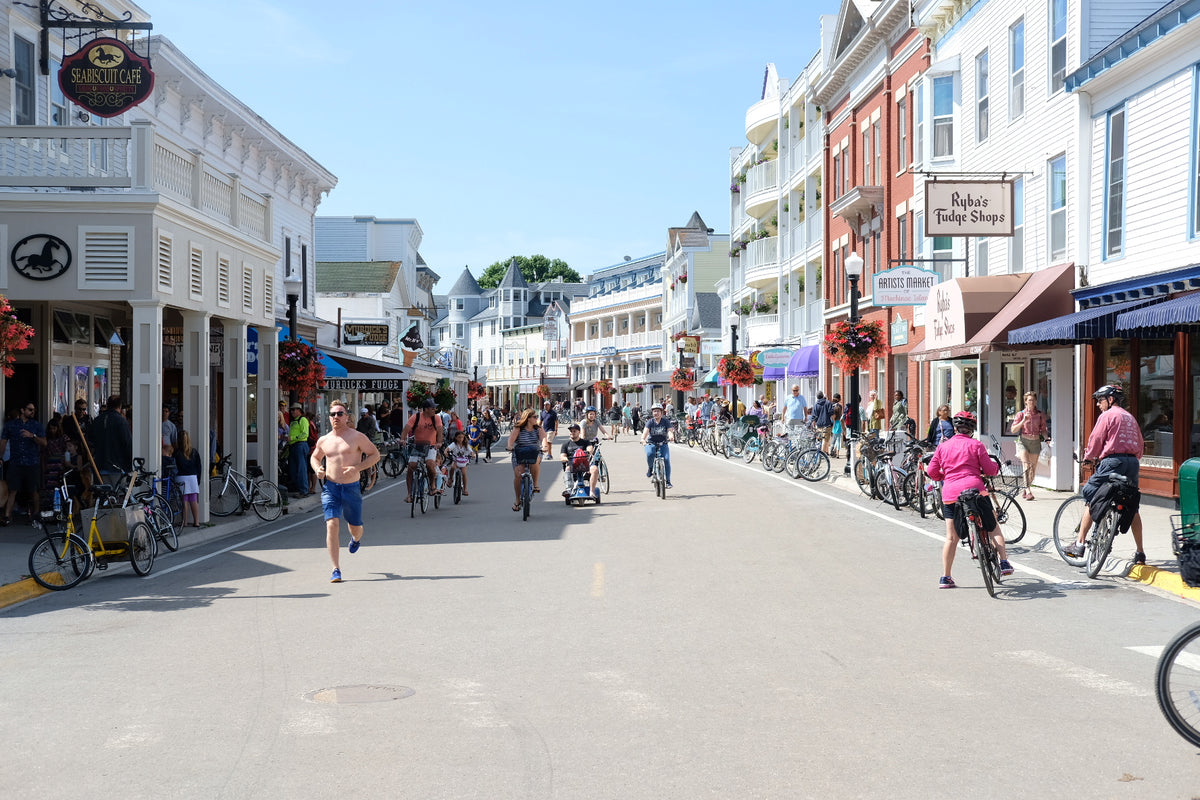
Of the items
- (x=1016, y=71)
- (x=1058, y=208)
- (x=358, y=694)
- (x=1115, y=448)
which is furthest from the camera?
(x=1016, y=71)

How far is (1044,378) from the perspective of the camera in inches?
942

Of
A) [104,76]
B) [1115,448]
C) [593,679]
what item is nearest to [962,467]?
[1115,448]

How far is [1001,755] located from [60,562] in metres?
9.67

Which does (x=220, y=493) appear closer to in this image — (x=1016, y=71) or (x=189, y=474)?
(x=189, y=474)

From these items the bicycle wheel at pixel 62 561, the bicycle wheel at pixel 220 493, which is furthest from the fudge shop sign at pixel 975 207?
the bicycle wheel at pixel 62 561

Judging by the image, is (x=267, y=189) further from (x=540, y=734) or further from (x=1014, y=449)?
(x=540, y=734)

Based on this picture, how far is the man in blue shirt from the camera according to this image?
17.3m

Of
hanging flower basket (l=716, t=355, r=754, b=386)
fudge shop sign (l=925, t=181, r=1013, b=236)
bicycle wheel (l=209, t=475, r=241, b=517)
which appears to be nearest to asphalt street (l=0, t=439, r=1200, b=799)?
bicycle wheel (l=209, t=475, r=241, b=517)

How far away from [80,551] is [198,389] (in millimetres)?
6334

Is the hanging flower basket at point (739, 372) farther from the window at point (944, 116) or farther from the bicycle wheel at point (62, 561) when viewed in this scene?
the bicycle wheel at point (62, 561)

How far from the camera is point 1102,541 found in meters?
12.4

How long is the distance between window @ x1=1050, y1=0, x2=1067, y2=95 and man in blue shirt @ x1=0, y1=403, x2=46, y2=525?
17936 mm

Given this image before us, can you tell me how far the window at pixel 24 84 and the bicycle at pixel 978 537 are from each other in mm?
15865

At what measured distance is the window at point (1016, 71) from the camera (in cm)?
2495
